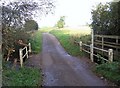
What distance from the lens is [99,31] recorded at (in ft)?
71.1

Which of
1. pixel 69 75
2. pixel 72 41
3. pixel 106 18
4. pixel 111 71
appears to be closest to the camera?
pixel 111 71

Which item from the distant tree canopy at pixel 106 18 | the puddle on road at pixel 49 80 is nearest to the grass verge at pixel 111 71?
the puddle on road at pixel 49 80

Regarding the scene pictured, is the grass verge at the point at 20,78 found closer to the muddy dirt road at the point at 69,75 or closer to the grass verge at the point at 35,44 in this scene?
the muddy dirt road at the point at 69,75

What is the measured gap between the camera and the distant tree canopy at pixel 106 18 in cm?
1864

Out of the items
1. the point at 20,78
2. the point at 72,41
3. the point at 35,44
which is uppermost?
the point at 20,78

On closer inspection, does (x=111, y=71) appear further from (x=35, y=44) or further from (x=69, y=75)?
(x=35, y=44)

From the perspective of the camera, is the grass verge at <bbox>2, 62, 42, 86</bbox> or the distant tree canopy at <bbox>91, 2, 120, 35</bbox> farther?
the distant tree canopy at <bbox>91, 2, 120, 35</bbox>

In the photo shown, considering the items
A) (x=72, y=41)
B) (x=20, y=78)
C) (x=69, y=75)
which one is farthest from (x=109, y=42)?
(x=72, y=41)

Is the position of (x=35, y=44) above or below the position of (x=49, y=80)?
below

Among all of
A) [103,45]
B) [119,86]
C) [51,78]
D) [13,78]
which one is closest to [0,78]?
[13,78]

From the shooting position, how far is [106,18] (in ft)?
66.7

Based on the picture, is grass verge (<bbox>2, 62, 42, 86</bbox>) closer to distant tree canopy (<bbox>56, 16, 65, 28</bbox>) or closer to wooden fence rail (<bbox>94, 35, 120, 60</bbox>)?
wooden fence rail (<bbox>94, 35, 120, 60</bbox>)

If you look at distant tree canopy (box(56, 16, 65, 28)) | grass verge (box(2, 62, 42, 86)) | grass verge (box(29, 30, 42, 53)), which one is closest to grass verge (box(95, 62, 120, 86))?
grass verge (box(2, 62, 42, 86))

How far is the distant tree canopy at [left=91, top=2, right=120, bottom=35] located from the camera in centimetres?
1864
